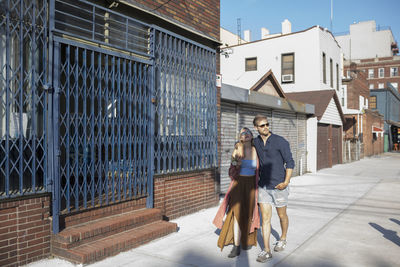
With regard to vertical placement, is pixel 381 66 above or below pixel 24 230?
above

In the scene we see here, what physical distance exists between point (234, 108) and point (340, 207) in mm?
4155

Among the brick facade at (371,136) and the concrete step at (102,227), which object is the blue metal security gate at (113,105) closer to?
the concrete step at (102,227)

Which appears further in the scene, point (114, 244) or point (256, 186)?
point (256, 186)

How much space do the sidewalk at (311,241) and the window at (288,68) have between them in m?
13.9

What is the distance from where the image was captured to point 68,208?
496cm

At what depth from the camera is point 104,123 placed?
5.64m

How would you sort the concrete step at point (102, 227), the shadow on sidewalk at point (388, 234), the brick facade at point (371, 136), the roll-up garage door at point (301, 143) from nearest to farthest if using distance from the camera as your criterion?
the concrete step at point (102, 227) → the shadow on sidewalk at point (388, 234) → the roll-up garage door at point (301, 143) → the brick facade at point (371, 136)

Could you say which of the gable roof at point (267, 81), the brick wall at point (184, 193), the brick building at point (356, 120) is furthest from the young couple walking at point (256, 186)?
the brick building at point (356, 120)

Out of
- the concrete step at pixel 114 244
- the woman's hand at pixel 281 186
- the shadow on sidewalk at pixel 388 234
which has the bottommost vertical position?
the shadow on sidewalk at pixel 388 234

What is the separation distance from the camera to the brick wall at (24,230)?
14.0ft

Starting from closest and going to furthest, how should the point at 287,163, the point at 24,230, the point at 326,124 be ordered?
the point at 24,230 → the point at 287,163 → the point at 326,124

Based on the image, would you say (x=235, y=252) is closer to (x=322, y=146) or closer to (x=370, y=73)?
(x=322, y=146)

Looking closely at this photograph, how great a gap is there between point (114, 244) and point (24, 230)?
3.88ft

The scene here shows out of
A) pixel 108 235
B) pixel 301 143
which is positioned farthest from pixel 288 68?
pixel 108 235
